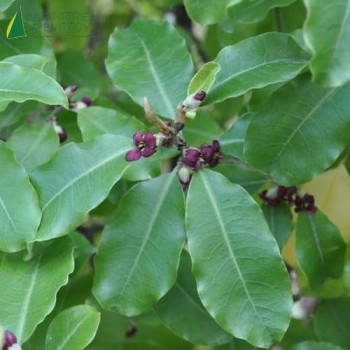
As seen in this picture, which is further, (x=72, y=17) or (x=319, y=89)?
(x=72, y=17)

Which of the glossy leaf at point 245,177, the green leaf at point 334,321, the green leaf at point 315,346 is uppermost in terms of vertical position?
the glossy leaf at point 245,177

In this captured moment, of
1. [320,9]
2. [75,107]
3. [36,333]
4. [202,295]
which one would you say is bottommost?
[36,333]

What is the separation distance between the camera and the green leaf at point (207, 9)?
0.95 meters

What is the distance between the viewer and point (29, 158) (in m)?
1.20

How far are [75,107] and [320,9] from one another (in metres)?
0.53

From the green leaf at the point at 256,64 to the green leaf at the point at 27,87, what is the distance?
215 millimetres

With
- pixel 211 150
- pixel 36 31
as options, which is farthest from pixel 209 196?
pixel 36 31

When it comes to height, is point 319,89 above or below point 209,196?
above

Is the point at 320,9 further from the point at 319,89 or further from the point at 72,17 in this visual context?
the point at 72,17

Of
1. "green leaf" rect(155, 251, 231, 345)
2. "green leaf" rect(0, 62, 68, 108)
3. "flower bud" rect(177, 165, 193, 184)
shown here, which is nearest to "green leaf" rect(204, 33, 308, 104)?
"flower bud" rect(177, 165, 193, 184)

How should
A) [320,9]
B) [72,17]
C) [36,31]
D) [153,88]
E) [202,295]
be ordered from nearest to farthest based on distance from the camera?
[320,9], [202,295], [153,88], [36,31], [72,17]

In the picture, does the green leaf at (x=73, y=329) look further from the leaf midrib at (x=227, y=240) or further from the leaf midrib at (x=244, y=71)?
the leaf midrib at (x=244, y=71)

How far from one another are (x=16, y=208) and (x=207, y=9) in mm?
373
